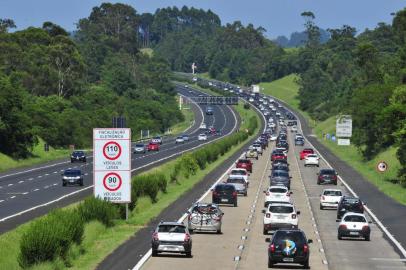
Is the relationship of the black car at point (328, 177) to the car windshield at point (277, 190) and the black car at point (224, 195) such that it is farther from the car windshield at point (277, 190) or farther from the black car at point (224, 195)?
the car windshield at point (277, 190)

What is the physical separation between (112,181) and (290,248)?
12622mm

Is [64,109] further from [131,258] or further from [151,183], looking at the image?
[131,258]

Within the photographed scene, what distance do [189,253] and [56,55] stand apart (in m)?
156

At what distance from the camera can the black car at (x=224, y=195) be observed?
210 feet

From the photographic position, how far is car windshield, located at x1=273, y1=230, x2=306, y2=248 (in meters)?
34.4

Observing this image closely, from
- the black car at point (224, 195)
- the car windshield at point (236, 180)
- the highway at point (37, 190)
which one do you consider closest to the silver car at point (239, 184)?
the car windshield at point (236, 180)

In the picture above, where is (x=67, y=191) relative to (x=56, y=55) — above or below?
below

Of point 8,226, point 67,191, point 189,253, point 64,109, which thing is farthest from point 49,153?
point 189,253

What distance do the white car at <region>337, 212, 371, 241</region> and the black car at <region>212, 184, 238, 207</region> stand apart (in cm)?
1864

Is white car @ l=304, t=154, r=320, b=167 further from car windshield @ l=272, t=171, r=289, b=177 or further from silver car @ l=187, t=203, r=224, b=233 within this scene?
silver car @ l=187, t=203, r=224, b=233

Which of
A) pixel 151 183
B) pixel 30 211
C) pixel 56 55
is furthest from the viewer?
pixel 56 55

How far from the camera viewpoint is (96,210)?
1842 inches

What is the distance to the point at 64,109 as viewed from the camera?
162 metres

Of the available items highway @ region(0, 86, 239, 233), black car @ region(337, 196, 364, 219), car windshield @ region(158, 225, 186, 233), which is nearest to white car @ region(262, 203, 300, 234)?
black car @ region(337, 196, 364, 219)
